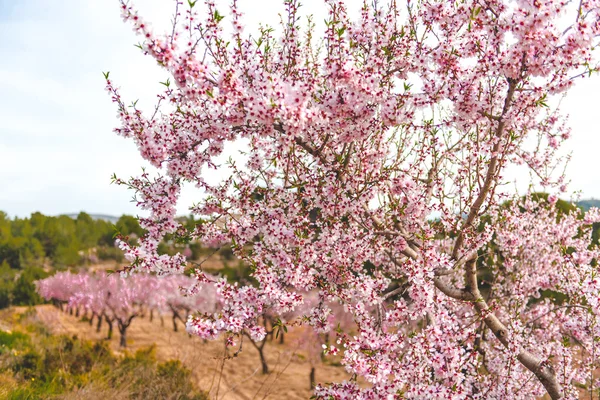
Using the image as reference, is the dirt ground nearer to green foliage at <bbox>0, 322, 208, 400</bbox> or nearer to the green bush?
green foliage at <bbox>0, 322, 208, 400</bbox>

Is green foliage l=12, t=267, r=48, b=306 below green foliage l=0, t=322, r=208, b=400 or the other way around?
the other way around

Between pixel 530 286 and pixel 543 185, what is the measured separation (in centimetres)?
214

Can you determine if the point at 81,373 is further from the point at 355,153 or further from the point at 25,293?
the point at 25,293

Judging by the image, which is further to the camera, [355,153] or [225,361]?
[225,361]

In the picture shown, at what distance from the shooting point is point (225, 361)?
48.6 ft

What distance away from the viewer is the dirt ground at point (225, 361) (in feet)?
39.5

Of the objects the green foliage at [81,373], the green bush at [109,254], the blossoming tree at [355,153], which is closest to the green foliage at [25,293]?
the green bush at [109,254]

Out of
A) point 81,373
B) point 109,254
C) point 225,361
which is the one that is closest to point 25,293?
point 109,254

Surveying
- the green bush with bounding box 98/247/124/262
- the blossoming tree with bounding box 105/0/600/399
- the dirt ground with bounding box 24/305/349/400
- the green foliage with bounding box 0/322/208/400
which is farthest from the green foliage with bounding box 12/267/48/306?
the blossoming tree with bounding box 105/0/600/399

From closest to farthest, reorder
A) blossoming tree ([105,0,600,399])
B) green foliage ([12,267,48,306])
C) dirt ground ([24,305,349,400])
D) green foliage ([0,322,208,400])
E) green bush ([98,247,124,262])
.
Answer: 1. blossoming tree ([105,0,600,399])
2. green foliage ([0,322,208,400])
3. dirt ground ([24,305,349,400])
4. green foliage ([12,267,48,306])
5. green bush ([98,247,124,262])

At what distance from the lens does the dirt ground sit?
12055 millimetres

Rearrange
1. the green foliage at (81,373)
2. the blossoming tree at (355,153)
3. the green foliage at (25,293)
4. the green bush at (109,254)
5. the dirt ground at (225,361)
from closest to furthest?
the blossoming tree at (355,153) < the green foliage at (81,373) < the dirt ground at (225,361) < the green foliage at (25,293) < the green bush at (109,254)

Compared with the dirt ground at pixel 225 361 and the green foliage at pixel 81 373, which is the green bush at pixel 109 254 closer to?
the dirt ground at pixel 225 361

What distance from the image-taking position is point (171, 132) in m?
4.03
